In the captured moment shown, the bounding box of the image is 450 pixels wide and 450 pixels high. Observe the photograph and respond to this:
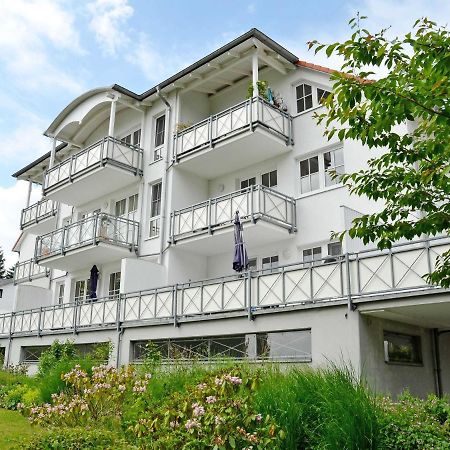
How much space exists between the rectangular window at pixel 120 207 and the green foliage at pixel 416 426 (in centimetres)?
1821

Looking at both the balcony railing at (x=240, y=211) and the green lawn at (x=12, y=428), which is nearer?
the green lawn at (x=12, y=428)

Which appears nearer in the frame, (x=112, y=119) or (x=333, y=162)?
(x=333, y=162)

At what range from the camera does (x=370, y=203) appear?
53.9ft

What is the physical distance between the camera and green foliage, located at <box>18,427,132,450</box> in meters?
7.20

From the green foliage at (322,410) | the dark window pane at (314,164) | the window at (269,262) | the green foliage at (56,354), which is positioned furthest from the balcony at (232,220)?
the green foliage at (322,410)

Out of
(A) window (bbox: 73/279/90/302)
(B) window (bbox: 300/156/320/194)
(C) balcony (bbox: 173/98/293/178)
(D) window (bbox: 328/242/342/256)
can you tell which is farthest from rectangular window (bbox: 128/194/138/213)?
(D) window (bbox: 328/242/342/256)

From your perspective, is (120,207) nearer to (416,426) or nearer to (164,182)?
(164,182)

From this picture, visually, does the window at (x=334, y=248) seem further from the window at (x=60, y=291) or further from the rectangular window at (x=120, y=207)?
the window at (x=60, y=291)

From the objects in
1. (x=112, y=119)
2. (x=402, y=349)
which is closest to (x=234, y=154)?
(x=112, y=119)

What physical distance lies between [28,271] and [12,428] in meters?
21.7

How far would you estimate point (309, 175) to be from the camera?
1883cm

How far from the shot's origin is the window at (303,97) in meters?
19.7

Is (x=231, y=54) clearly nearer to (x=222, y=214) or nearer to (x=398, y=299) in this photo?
(x=222, y=214)

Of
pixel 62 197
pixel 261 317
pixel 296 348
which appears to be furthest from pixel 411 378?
pixel 62 197
